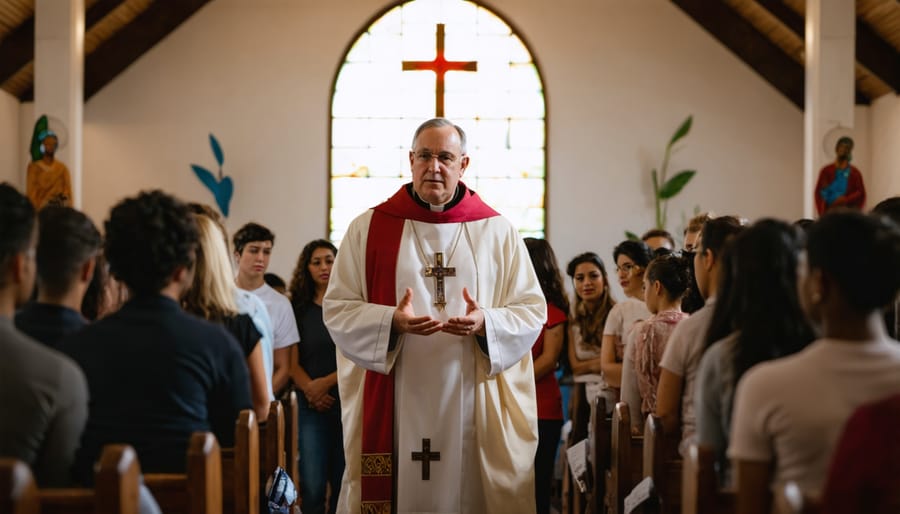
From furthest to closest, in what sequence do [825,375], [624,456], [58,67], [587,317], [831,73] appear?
[58,67] → [831,73] → [587,317] → [624,456] → [825,375]

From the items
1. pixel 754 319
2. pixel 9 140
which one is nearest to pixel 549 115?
pixel 9 140

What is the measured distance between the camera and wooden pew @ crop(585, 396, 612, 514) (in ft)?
13.6

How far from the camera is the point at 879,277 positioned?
212 centimetres

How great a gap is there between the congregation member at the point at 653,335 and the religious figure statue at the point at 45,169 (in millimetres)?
6748

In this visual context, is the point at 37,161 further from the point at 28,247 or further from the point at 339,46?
the point at 28,247

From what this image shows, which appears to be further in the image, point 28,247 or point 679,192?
point 679,192

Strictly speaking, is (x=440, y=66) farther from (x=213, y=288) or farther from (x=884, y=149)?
(x=213, y=288)

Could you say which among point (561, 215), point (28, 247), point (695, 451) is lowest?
point (695, 451)

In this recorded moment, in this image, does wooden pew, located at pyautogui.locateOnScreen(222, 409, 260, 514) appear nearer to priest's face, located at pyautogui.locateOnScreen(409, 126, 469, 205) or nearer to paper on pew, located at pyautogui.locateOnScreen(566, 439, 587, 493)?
priest's face, located at pyautogui.locateOnScreen(409, 126, 469, 205)

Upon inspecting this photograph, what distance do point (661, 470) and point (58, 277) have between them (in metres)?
1.58

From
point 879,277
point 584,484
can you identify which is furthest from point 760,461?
point 584,484

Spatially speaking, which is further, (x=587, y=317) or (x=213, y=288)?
(x=587, y=317)

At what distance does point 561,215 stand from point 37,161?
5.26 m

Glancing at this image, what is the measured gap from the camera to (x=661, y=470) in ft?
9.51
